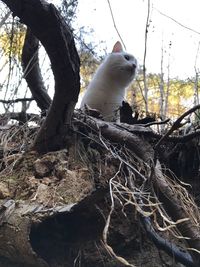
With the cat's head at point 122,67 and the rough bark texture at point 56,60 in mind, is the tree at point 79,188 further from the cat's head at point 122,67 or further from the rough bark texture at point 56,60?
the cat's head at point 122,67

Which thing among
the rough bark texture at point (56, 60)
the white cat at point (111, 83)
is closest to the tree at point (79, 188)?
the rough bark texture at point (56, 60)

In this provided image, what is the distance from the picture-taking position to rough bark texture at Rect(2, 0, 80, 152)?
1.38 m

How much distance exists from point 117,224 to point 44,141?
549 mm

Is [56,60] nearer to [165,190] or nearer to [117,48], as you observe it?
[165,190]

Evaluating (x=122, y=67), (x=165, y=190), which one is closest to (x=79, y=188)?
(x=165, y=190)

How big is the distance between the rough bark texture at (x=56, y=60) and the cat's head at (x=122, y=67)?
55.6 inches

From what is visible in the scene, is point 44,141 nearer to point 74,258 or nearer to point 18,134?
point 18,134

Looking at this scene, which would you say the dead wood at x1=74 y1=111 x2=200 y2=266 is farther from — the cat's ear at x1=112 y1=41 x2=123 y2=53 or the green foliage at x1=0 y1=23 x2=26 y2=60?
the cat's ear at x1=112 y1=41 x2=123 y2=53

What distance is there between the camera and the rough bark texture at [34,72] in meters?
2.64

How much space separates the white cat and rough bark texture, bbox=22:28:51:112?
30cm

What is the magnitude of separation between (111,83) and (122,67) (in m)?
0.18

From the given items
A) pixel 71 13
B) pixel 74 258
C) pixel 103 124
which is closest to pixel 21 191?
pixel 74 258

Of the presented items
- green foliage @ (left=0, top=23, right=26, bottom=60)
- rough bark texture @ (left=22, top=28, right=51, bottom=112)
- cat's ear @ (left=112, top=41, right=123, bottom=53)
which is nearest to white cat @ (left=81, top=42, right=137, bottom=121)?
cat's ear @ (left=112, top=41, right=123, bottom=53)

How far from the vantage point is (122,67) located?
3.28 meters
